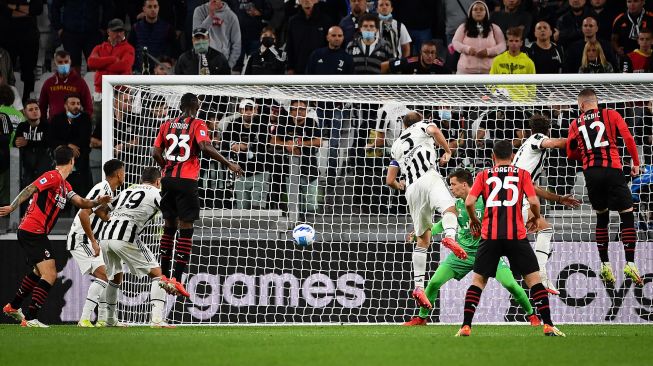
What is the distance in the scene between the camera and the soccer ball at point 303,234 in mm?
13688

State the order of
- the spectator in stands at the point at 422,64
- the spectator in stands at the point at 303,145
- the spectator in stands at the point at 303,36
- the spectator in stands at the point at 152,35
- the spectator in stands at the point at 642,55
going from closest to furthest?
the spectator in stands at the point at 303,145, the spectator in stands at the point at 422,64, the spectator in stands at the point at 642,55, the spectator in stands at the point at 303,36, the spectator in stands at the point at 152,35

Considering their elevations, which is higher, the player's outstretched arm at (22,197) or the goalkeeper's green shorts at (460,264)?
the player's outstretched arm at (22,197)

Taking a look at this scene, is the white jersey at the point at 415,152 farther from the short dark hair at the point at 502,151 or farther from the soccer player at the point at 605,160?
the short dark hair at the point at 502,151

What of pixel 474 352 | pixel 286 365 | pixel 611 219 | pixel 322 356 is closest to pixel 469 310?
pixel 474 352

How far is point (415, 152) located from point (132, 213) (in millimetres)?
3234

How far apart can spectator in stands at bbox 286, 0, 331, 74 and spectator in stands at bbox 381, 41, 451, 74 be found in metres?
1.41

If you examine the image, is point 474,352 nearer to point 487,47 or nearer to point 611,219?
point 611,219

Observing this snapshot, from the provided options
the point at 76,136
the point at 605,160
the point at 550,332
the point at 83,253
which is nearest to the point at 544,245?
the point at 605,160

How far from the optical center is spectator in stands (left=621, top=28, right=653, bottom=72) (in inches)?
661

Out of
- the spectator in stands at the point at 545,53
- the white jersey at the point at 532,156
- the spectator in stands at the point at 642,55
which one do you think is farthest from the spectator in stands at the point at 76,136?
the spectator in stands at the point at 642,55

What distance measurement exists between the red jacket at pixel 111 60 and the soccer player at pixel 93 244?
3.96 meters

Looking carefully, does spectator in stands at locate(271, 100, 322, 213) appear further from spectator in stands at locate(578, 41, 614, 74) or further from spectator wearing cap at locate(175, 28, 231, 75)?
spectator in stands at locate(578, 41, 614, 74)

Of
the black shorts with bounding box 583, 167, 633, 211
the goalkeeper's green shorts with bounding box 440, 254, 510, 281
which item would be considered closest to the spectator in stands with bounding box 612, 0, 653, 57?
the black shorts with bounding box 583, 167, 633, 211

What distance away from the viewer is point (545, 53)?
16.8 m
